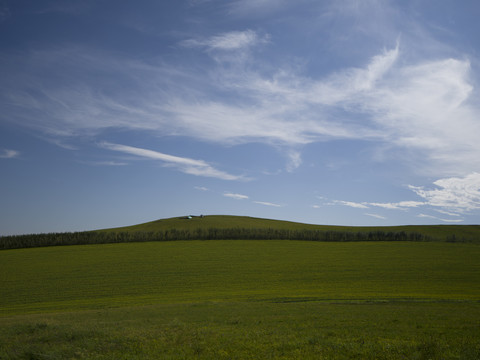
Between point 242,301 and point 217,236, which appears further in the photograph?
point 217,236

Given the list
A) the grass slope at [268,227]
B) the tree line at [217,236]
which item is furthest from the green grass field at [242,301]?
the grass slope at [268,227]

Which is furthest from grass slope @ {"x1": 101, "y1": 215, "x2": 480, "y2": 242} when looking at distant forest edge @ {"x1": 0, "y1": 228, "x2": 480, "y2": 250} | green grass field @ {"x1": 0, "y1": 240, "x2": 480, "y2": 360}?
green grass field @ {"x1": 0, "y1": 240, "x2": 480, "y2": 360}

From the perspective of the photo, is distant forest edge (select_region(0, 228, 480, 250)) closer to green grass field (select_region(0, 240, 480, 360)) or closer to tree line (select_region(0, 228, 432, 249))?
tree line (select_region(0, 228, 432, 249))

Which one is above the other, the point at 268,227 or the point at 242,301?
the point at 268,227

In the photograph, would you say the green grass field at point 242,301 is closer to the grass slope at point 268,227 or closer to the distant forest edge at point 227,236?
the distant forest edge at point 227,236

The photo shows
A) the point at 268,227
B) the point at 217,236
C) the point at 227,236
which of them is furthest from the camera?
the point at 268,227

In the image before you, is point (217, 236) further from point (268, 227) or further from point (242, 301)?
point (242, 301)

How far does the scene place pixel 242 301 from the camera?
57.2 ft

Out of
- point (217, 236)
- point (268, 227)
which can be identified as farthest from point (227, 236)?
point (268, 227)

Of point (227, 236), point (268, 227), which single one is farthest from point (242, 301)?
point (268, 227)

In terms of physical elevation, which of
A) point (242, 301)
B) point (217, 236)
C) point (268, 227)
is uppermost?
point (268, 227)

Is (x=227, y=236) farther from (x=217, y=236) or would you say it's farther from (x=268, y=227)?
(x=268, y=227)

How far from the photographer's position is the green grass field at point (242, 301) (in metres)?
8.04

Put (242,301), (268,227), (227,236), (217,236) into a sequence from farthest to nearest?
(268,227)
(227,236)
(217,236)
(242,301)
